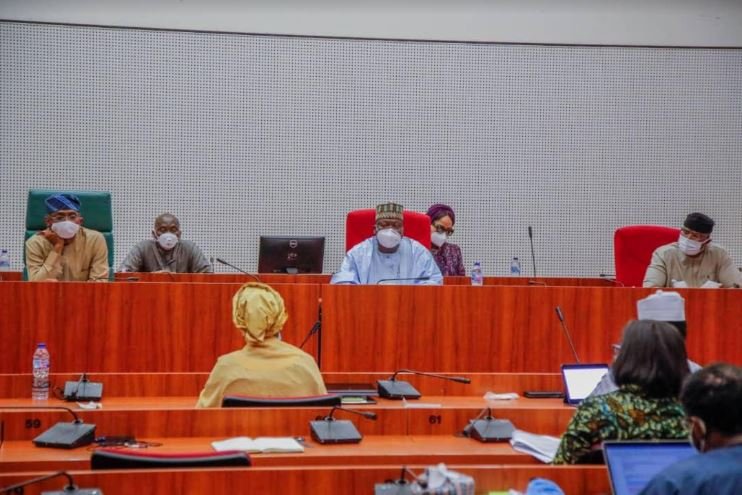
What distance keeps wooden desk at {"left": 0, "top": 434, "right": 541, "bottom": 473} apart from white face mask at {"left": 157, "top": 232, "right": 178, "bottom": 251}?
3.88 meters

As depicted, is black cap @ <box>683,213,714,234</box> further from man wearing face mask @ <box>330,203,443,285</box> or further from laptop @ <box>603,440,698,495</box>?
laptop @ <box>603,440,698,495</box>

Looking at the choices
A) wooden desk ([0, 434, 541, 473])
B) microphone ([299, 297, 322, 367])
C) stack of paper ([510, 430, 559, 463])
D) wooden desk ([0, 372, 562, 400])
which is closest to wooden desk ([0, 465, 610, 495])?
wooden desk ([0, 434, 541, 473])

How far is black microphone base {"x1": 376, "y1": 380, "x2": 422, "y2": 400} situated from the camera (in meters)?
4.39

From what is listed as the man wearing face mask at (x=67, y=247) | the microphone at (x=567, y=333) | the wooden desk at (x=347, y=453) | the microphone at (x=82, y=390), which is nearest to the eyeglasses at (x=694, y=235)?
the microphone at (x=567, y=333)

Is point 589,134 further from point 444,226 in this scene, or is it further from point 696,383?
point 696,383

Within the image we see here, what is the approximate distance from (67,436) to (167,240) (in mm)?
4026

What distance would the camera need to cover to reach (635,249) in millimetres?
7086

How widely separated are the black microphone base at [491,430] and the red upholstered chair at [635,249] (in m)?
3.52

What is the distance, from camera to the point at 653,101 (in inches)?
380

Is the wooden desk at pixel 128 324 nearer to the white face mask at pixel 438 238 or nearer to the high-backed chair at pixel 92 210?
the high-backed chair at pixel 92 210

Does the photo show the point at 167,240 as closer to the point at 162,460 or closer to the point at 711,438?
the point at 162,460

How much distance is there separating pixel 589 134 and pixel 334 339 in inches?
206

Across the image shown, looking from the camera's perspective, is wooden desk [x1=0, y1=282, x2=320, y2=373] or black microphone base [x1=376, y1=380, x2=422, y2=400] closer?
black microphone base [x1=376, y1=380, x2=422, y2=400]

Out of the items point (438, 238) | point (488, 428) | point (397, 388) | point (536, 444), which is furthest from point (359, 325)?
point (438, 238)
